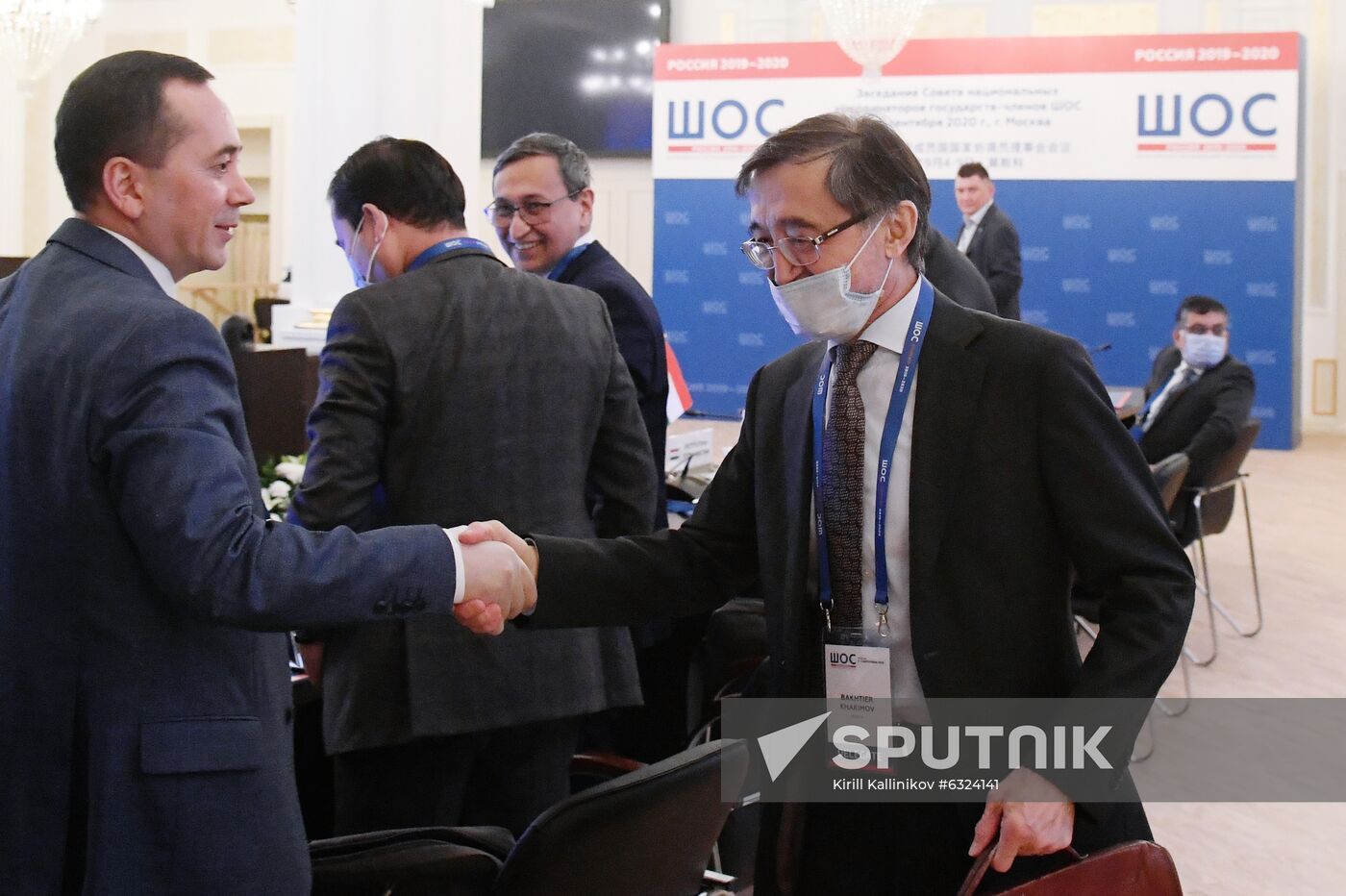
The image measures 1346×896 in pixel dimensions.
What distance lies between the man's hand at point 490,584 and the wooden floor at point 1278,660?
219 cm

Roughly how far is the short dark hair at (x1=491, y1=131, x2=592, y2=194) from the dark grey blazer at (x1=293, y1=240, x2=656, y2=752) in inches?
27.8

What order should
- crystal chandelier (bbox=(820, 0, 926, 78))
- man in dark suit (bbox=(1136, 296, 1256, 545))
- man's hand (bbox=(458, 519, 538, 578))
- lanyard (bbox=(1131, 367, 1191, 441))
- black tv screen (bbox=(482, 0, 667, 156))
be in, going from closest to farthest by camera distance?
1. man's hand (bbox=(458, 519, 538, 578))
2. man in dark suit (bbox=(1136, 296, 1256, 545))
3. lanyard (bbox=(1131, 367, 1191, 441))
4. crystal chandelier (bbox=(820, 0, 926, 78))
5. black tv screen (bbox=(482, 0, 667, 156))

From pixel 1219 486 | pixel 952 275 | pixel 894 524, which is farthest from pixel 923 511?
pixel 1219 486

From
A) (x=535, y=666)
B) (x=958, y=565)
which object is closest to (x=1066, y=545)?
(x=958, y=565)

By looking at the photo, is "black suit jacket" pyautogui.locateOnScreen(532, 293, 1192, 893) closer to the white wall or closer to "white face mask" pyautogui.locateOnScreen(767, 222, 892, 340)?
"white face mask" pyautogui.locateOnScreen(767, 222, 892, 340)

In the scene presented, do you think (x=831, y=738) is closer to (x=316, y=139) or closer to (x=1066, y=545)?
(x=1066, y=545)

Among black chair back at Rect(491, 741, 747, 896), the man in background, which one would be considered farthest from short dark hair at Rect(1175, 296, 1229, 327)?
black chair back at Rect(491, 741, 747, 896)

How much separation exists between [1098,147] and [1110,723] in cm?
1009

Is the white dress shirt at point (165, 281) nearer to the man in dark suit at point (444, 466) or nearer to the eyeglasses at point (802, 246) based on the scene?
the eyeglasses at point (802, 246)

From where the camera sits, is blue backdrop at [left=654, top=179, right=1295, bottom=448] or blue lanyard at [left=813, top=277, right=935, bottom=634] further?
blue backdrop at [left=654, top=179, right=1295, bottom=448]

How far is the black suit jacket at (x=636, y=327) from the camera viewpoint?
9.06 feet

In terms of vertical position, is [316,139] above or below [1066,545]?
above

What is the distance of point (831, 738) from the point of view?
1.52 meters

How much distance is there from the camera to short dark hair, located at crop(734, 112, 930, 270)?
1.49 m
